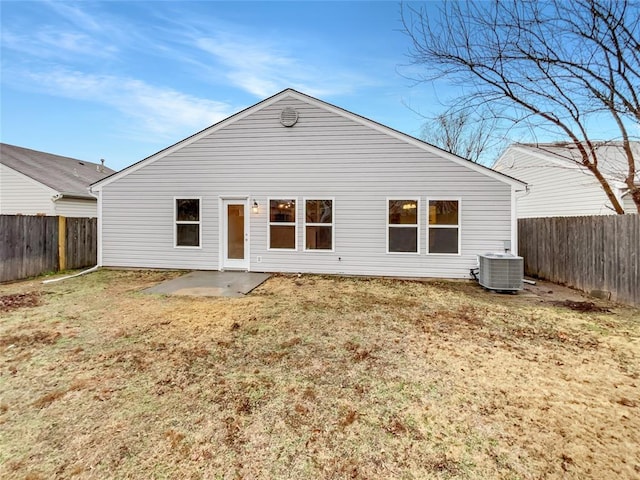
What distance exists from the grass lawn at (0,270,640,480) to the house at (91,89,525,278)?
130 inches

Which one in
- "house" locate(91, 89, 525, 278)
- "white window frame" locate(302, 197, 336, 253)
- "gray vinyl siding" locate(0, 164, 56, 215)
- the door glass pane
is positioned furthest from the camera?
"gray vinyl siding" locate(0, 164, 56, 215)

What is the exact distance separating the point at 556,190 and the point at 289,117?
412 inches

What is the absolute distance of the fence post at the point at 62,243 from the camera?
941 centimetres

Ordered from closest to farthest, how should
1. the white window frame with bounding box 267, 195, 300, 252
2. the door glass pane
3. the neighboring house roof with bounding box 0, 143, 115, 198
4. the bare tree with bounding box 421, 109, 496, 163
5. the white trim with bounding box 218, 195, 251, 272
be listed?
the white window frame with bounding box 267, 195, 300, 252, the white trim with bounding box 218, 195, 251, 272, the door glass pane, the neighboring house roof with bounding box 0, 143, 115, 198, the bare tree with bounding box 421, 109, 496, 163

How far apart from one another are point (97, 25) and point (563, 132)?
46.3 ft

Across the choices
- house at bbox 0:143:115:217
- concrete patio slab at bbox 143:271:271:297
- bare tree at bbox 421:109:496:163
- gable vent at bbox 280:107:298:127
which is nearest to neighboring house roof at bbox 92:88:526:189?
gable vent at bbox 280:107:298:127

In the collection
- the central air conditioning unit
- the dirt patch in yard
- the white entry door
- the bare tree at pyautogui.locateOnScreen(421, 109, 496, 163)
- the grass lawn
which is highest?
the bare tree at pyautogui.locateOnScreen(421, 109, 496, 163)

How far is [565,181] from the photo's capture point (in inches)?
450

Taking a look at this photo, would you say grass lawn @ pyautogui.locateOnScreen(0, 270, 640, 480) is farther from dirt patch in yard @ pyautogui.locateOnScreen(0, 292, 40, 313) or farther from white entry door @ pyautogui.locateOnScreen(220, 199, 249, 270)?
white entry door @ pyautogui.locateOnScreen(220, 199, 249, 270)

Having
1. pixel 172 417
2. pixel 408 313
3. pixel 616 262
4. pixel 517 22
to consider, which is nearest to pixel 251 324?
pixel 172 417

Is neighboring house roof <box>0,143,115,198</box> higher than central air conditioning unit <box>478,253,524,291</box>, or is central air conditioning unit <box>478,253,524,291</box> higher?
neighboring house roof <box>0,143,115,198</box>

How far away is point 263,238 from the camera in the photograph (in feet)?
30.1

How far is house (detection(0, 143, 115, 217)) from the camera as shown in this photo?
13234mm

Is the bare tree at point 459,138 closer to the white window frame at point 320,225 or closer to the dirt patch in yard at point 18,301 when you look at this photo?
the white window frame at point 320,225
